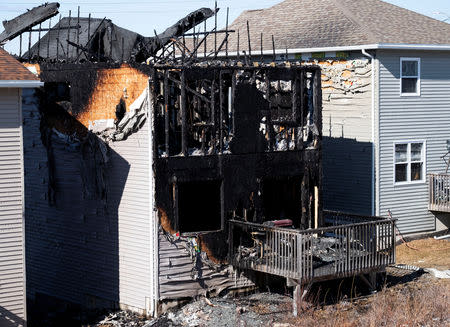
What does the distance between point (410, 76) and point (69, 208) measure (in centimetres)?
1233

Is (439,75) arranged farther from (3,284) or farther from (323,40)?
(3,284)

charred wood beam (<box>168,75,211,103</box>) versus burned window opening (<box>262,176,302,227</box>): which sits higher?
charred wood beam (<box>168,75,211,103</box>)

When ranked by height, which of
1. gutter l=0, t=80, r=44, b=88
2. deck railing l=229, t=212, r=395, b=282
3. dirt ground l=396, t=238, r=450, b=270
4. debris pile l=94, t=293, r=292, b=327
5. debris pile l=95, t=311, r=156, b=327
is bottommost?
debris pile l=95, t=311, r=156, b=327

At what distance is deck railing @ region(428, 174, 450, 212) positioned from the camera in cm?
2711

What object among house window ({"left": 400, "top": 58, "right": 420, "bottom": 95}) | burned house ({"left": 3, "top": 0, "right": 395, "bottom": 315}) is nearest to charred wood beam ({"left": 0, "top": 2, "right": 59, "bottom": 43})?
burned house ({"left": 3, "top": 0, "right": 395, "bottom": 315})

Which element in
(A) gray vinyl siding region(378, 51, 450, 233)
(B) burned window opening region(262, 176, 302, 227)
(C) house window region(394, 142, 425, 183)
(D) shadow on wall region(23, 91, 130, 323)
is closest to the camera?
(D) shadow on wall region(23, 91, 130, 323)

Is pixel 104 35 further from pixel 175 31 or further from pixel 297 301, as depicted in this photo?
pixel 297 301

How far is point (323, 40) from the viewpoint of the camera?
27188mm

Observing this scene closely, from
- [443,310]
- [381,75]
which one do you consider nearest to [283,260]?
[443,310]

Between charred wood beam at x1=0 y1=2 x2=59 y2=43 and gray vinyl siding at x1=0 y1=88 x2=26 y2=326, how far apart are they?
6.12 meters

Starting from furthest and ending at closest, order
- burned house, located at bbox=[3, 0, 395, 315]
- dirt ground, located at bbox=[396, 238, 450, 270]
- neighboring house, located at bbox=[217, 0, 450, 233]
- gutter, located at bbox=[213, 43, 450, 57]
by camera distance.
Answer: neighboring house, located at bbox=[217, 0, 450, 233]
gutter, located at bbox=[213, 43, 450, 57]
dirt ground, located at bbox=[396, 238, 450, 270]
burned house, located at bbox=[3, 0, 395, 315]

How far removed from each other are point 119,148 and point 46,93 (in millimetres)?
3026

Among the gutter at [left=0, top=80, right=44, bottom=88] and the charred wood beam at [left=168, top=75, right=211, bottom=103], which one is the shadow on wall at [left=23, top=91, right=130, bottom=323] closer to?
the charred wood beam at [left=168, top=75, right=211, bottom=103]

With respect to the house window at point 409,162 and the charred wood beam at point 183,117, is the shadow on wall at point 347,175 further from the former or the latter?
the charred wood beam at point 183,117
